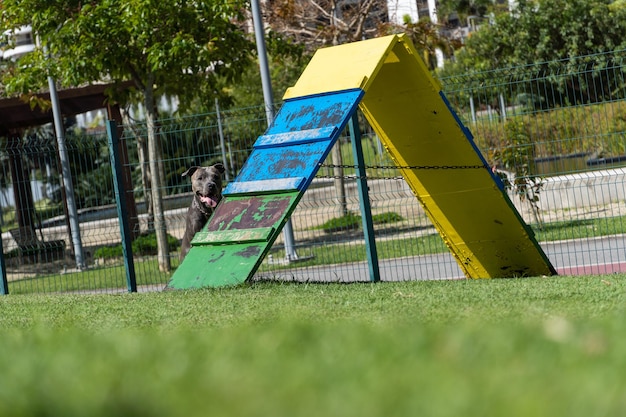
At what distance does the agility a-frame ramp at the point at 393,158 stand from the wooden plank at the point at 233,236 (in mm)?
12

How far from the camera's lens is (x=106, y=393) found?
10.9 ft

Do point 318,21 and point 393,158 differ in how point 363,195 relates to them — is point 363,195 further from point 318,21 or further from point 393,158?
point 318,21

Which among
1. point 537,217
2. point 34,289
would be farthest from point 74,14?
point 537,217

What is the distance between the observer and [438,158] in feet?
33.7

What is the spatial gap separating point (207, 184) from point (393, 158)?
2.83m

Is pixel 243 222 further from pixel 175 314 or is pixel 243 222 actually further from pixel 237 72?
pixel 237 72

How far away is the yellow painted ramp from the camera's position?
10031mm

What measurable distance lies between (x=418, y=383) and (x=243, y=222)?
6.41 meters

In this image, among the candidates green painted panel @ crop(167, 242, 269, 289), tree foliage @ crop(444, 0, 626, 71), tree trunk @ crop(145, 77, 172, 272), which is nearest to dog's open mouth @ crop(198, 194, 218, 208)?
green painted panel @ crop(167, 242, 269, 289)

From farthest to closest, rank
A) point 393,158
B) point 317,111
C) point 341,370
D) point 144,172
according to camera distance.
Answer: point 144,172 < point 393,158 < point 317,111 < point 341,370

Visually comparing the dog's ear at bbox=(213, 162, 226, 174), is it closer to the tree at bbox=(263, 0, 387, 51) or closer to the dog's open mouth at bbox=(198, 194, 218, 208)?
the dog's open mouth at bbox=(198, 194, 218, 208)

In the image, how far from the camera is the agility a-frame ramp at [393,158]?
927 centimetres

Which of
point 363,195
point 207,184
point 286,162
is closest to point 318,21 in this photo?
point 207,184

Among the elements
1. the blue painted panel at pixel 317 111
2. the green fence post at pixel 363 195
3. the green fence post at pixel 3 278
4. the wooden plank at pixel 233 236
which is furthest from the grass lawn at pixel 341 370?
the green fence post at pixel 3 278
